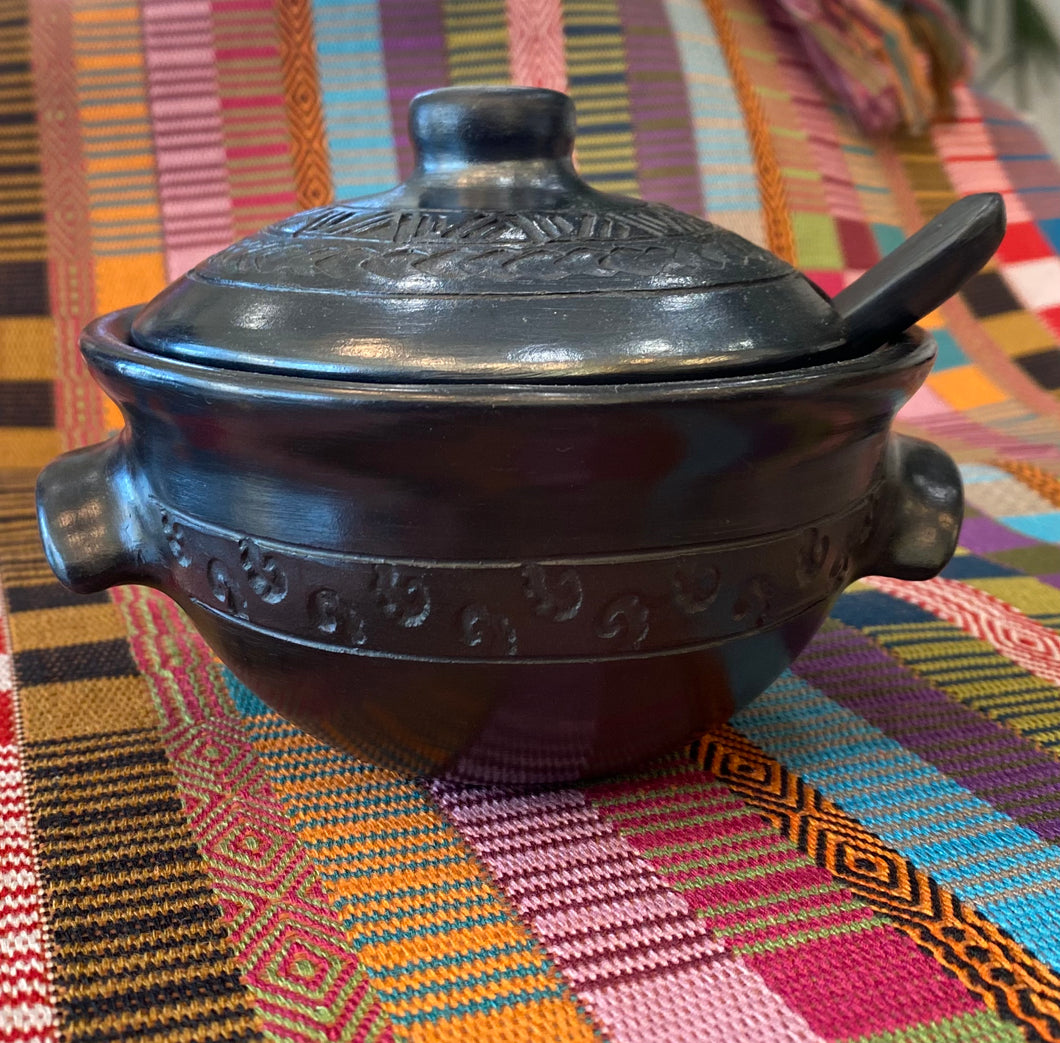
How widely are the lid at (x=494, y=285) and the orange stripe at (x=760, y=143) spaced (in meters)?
1.27

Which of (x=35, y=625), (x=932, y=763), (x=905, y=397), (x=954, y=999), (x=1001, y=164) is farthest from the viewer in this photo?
(x=1001, y=164)

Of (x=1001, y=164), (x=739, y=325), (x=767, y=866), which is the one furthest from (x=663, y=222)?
(x=1001, y=164)

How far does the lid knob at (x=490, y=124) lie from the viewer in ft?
2.66

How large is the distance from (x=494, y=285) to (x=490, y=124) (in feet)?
0.52

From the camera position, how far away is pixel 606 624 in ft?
2.38

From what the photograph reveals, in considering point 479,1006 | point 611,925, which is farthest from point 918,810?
point 479,1006

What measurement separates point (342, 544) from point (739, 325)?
11.0 inches

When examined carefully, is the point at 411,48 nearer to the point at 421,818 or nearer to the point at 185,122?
the point at 185,122

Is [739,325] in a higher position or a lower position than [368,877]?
higher

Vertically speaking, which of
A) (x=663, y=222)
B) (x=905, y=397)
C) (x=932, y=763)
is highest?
(x=663, y=222)

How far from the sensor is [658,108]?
6.63 feet

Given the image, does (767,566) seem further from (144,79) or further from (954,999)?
(144,79)

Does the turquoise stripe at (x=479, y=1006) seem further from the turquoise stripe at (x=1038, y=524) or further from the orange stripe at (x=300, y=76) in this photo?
the orange stripe at (x=300, y=76)

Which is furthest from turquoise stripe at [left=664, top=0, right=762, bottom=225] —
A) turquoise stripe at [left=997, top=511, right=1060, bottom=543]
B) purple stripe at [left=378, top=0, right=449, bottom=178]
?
turquoise stripe at [left=997, top=511, right=1060, bottom=543]
